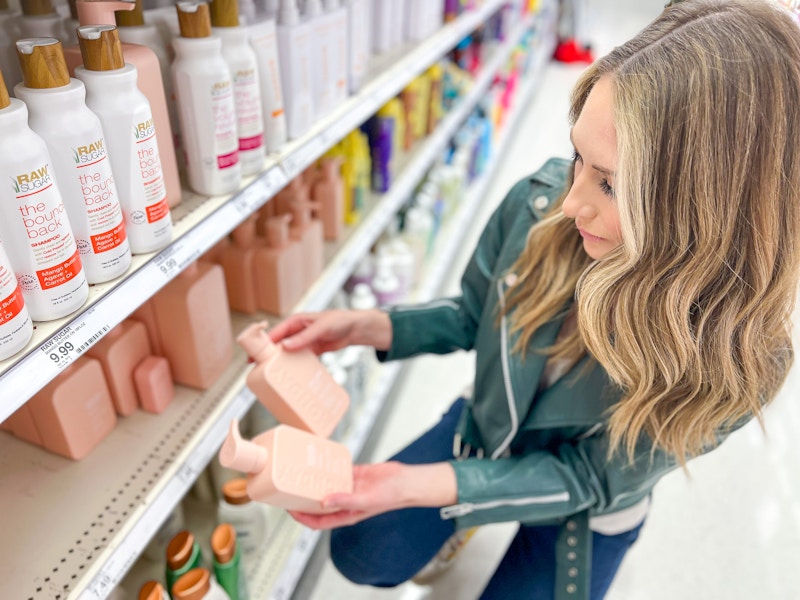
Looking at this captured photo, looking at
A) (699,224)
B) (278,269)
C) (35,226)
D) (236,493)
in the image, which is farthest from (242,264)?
Answer: (699,224)

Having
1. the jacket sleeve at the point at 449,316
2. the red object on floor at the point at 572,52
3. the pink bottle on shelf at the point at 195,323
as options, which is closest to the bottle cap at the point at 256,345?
the pink bottle on shelf at the point at 195,323

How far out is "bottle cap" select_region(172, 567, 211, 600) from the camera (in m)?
1.04

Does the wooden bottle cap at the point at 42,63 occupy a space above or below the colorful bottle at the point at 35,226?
above

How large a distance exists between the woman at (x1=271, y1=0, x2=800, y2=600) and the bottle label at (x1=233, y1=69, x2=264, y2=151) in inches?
14.1

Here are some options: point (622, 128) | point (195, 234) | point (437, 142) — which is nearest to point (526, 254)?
point (622, 128)

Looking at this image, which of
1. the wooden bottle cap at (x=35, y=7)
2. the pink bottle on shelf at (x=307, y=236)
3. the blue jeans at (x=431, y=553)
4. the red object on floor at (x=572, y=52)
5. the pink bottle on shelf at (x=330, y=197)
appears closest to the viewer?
the wooden bottle cap at (x=35, y=7)

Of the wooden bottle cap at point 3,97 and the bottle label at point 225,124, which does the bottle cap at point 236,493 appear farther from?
the wooden bottle cap at point 3,97

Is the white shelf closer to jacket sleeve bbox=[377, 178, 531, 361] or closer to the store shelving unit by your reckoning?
the store shelving unit

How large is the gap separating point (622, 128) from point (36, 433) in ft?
3.32

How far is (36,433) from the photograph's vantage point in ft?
3.33

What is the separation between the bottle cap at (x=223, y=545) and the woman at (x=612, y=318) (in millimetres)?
220

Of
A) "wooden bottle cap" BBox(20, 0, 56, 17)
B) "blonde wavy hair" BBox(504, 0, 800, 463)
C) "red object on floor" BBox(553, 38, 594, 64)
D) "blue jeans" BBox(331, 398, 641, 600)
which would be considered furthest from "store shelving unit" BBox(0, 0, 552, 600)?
"red object on floor" BBox(553, 38, 594, 64)

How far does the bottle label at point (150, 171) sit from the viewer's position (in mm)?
749

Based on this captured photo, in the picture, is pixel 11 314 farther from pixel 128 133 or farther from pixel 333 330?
pixel 333 330
